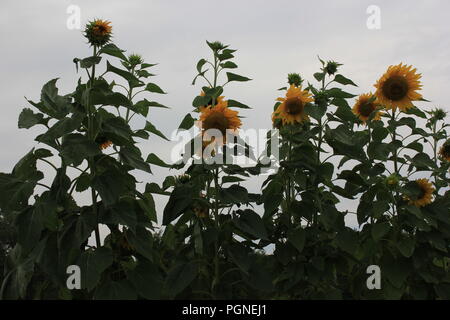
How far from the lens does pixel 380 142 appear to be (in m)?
4.96

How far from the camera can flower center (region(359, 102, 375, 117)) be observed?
5.68m

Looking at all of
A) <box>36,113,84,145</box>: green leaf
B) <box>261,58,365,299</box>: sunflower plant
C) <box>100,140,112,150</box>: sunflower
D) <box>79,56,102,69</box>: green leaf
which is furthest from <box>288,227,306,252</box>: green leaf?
<box>79,56,102,69</box>: green leaf

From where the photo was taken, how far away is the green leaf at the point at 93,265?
3.70 metres

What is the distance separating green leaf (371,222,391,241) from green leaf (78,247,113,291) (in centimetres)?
202

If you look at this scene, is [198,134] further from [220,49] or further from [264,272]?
[264,272]

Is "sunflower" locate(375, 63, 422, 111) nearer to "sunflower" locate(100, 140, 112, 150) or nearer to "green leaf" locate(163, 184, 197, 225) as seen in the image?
"green leaf" locate(163, 184, 197, 225)

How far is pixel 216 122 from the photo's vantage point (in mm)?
4074

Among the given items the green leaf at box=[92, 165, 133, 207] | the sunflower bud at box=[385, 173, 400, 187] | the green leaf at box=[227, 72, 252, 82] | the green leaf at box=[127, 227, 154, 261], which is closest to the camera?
the green leaf at box=[92, 165, 133, 207]

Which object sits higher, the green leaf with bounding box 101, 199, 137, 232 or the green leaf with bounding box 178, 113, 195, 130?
the green leaf with bounding box 178, 113, 195, 130

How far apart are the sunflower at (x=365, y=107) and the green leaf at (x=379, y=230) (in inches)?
48.6

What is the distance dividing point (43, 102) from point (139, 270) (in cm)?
127

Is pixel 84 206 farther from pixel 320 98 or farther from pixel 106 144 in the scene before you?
pixel 320 98
